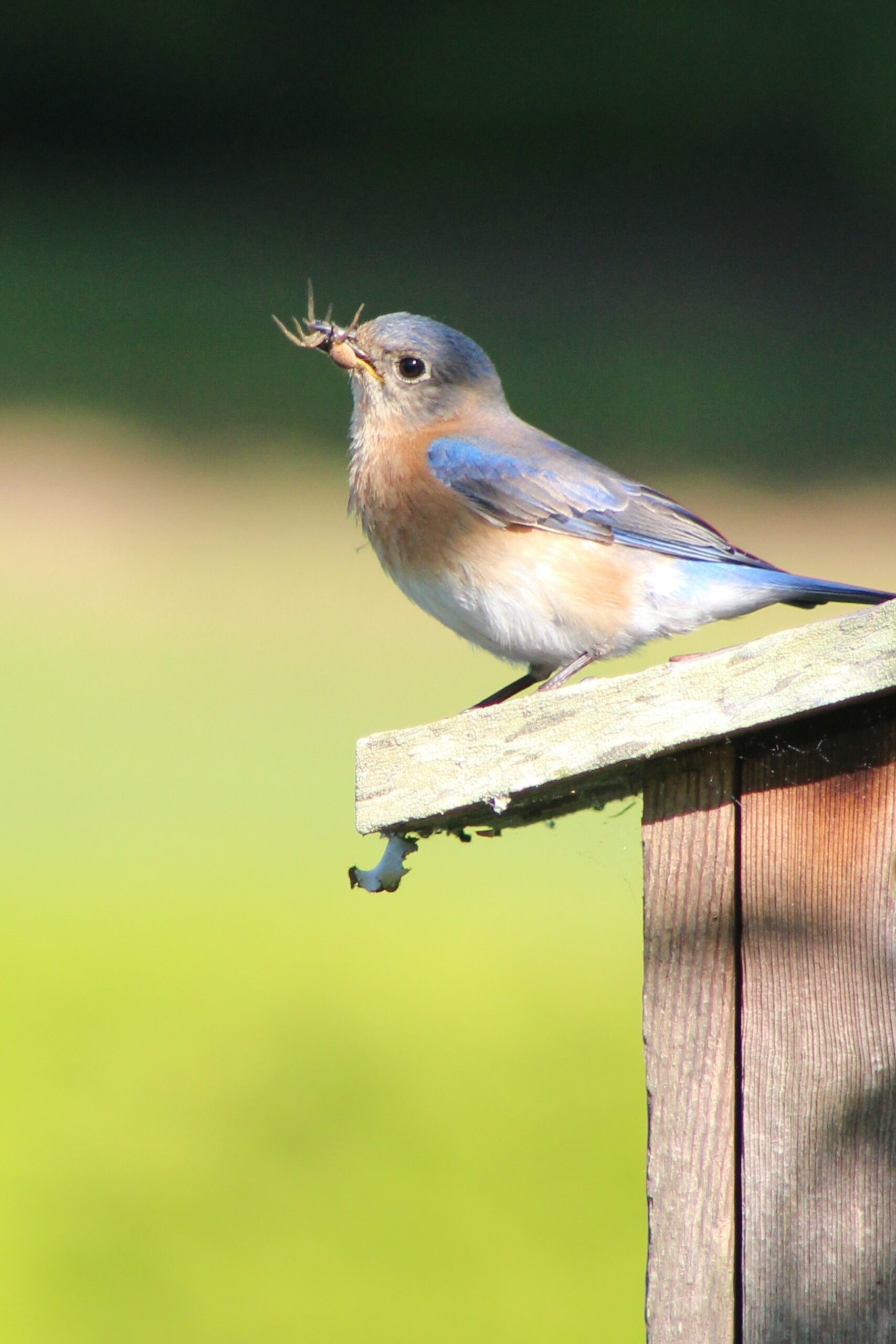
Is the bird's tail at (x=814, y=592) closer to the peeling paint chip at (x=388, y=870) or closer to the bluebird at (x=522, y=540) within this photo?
the bluebird at (x=522, y=540)

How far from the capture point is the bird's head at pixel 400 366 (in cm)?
312

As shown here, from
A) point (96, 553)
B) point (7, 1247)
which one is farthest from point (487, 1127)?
point (96, 553)

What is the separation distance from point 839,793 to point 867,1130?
1.19ft

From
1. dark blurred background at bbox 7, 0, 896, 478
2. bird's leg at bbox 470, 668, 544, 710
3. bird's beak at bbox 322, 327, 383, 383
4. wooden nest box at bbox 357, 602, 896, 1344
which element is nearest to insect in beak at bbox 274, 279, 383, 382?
bird's beak at bbox 322, 327, 383, 383

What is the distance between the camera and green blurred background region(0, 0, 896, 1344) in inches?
133

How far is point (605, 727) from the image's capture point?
1706 mm

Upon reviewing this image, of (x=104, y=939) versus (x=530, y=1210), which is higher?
(x=104, y=939)

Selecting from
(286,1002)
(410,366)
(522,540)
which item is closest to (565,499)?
(522,540)

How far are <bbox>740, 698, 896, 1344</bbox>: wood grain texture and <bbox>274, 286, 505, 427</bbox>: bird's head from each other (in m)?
1.56

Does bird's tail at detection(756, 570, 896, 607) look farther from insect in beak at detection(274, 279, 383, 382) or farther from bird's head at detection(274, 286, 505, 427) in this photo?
insect in beak at detection(274, 279, 383, 382)

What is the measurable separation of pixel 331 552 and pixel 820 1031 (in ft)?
25.4

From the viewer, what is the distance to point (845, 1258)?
168 cm

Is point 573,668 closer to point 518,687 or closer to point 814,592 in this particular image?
point 518,687

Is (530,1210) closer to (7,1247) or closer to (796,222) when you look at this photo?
(7,1247)
